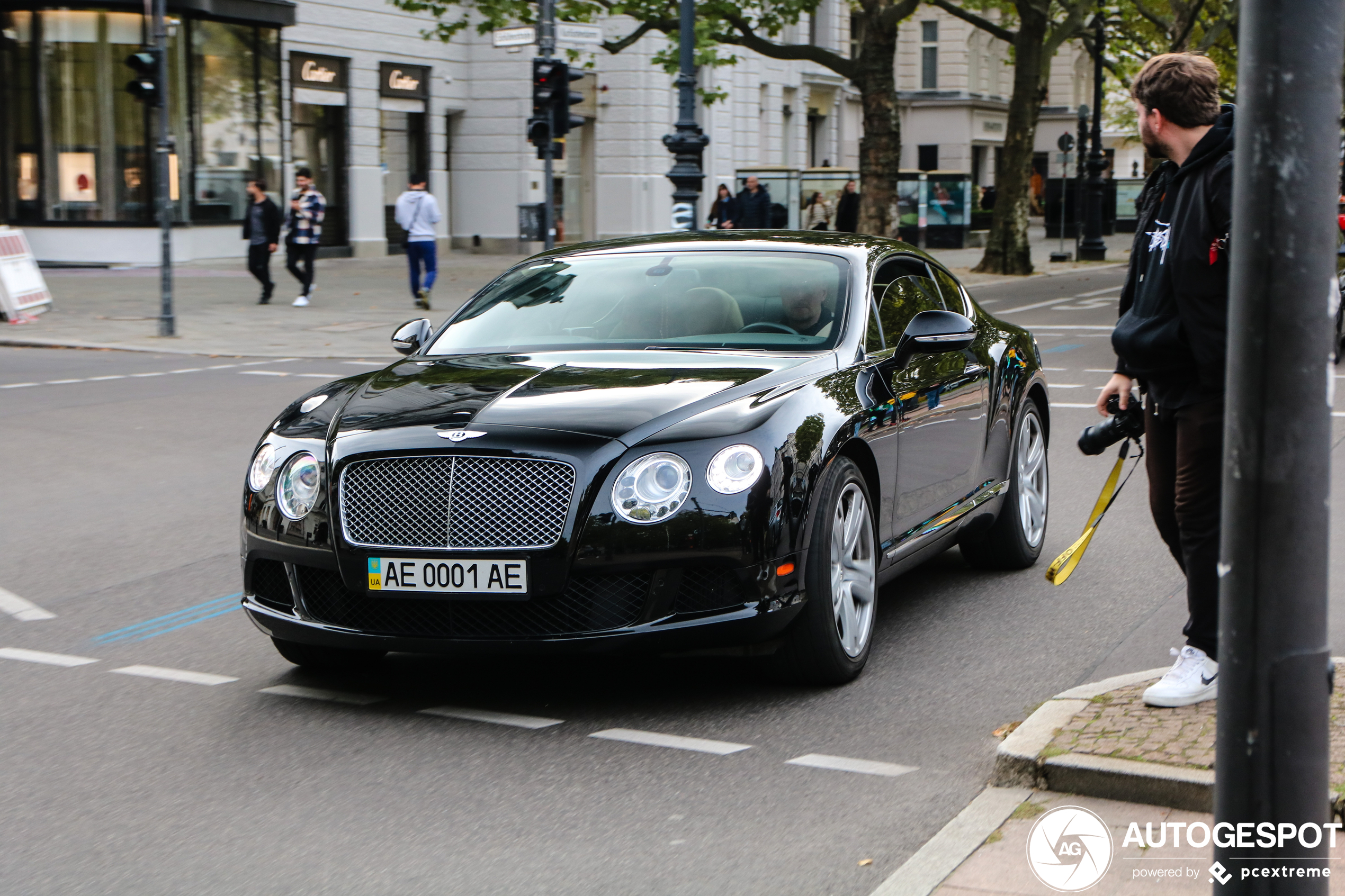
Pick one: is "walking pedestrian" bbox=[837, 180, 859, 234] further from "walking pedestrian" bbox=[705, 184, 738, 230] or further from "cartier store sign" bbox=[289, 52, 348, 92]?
"cartier store sign" bbox=[289, 52, 348, 92]

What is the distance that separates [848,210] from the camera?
113 ft

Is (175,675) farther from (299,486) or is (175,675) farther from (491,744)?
(491,744)

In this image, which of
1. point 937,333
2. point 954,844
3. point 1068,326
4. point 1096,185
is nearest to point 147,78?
point 1068,326

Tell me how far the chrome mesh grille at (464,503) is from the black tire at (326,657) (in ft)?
2.16

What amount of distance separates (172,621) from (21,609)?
2.32ft

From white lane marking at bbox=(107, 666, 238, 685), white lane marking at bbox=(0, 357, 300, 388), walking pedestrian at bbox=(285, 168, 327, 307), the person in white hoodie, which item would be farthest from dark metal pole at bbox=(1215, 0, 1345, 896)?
walking pedestrian at bbox=(285, 168, 327, 307)

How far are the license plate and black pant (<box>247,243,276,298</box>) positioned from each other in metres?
19.2

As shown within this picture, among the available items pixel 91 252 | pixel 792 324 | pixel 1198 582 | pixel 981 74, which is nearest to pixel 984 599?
pixel 792 324

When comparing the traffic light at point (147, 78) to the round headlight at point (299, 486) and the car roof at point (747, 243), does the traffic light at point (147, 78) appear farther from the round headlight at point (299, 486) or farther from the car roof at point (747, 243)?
the round headlight at point (299, 486)

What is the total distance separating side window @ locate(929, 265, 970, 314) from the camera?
281 inches

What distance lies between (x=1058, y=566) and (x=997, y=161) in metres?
69.6

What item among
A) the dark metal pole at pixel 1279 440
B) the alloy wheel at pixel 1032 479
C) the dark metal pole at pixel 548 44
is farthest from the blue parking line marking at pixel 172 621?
the dark metal pole at pixel 548 44

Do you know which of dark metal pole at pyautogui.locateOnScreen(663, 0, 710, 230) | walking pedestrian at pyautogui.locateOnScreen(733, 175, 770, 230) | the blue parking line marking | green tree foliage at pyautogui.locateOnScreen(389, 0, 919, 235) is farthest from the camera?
walking pedestrian at pyautogui.locateOnScreen(733, 175, 770, 230)

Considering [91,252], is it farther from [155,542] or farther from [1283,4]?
[1283,4]
